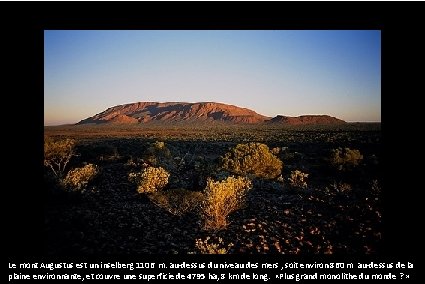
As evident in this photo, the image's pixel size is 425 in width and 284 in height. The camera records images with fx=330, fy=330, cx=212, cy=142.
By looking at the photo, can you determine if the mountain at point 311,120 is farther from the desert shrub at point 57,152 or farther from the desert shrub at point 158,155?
the desert shrub at point 57,152

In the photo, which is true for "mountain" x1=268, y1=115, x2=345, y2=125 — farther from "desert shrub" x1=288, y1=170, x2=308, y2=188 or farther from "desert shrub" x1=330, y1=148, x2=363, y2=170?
"desert shrub" x1=288, y1=170, x2=308, y2=188

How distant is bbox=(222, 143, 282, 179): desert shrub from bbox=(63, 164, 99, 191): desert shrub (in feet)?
13.8

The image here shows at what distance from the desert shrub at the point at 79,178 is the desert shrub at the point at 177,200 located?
6.40 feet

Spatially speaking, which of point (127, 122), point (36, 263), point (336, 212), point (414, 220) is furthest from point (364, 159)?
point (127, 122)

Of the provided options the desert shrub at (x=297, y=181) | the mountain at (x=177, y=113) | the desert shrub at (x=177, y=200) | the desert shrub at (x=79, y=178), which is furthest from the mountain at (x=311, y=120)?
the desert shrub at (x=79, y=178)

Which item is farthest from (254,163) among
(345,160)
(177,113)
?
(177,113)

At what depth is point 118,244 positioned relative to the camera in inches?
243

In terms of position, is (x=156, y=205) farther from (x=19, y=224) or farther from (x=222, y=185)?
(x=19, y=224)

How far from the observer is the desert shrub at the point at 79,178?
8.55 meters

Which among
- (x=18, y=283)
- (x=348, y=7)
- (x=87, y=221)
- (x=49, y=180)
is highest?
(x=348, y=7)

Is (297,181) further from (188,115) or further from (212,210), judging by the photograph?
(188,115)

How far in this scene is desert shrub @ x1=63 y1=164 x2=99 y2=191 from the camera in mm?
8547

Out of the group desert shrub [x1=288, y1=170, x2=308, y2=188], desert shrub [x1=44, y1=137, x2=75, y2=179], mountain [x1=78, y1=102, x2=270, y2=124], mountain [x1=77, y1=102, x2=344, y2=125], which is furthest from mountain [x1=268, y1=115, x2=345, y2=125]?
desert shrub [x1=44, y1=137, x2=75, y2=179]

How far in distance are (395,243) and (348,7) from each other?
13.8 ft
